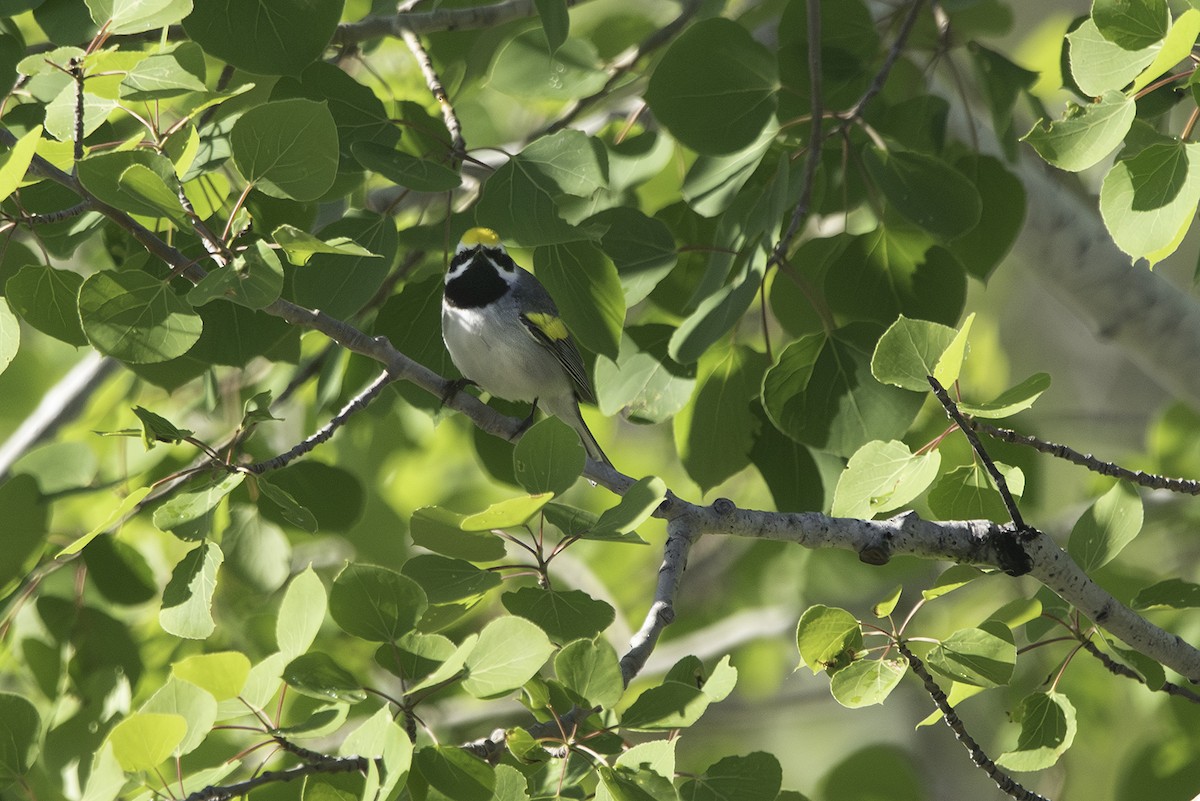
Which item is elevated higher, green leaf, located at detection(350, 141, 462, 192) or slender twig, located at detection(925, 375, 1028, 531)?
green leaf, located at detection(350, 141, 462, 192)

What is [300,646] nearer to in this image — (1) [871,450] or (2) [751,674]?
(1) [871,450]

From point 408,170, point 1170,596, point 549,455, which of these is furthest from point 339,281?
point 1170,596

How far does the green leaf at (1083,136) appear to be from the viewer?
5.14 ft

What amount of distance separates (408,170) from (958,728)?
A: 125 centimetres

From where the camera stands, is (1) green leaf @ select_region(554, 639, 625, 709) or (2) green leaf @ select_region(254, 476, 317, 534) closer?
(1) green leaf @ select_region(554, 639, 625, 709)

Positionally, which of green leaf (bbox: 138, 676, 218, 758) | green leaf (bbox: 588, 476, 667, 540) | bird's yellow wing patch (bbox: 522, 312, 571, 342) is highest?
green leaf (bbox: 588, 476, 667, 540)

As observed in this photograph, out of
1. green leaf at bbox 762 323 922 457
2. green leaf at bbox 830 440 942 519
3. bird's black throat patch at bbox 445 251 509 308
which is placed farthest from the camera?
bird's black throat patch at bbox 445 251 509 308

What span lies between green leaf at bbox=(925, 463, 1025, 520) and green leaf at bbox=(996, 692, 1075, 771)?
0.98ft

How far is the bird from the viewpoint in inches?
120

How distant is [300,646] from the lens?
1.45 meters

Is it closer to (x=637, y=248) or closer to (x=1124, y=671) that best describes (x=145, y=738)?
(x=637, y=248)

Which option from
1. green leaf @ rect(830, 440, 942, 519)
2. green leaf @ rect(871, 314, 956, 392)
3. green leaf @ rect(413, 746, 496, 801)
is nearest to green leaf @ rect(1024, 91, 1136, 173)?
green leaf @ rect(871, 314, 956, 392)

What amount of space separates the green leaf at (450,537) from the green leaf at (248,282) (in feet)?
1.15

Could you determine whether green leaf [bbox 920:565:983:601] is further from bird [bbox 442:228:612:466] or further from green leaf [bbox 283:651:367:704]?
bird [bbox 442:228:612:466]
